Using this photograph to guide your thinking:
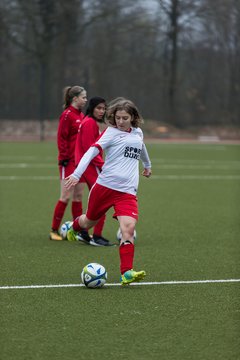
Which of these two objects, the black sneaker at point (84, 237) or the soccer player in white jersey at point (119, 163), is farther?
the black sneaker at point (84, 237)

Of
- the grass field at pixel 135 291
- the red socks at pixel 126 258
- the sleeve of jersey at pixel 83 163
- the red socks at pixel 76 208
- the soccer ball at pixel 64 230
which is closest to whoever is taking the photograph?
the grass field at pixel 135 291

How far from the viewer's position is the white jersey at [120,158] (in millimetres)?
7668

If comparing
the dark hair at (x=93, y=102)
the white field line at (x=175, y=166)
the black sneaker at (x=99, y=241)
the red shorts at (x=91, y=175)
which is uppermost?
the dark hair at (x=93, y=102)

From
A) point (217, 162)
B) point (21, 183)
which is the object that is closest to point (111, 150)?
point (21, 183)

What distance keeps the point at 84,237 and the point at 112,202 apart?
2495 mm

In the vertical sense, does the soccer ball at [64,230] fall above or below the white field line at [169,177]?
above

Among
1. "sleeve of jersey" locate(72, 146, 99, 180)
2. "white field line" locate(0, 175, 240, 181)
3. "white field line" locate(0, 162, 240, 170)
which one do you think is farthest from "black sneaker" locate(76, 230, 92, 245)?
"white field line" locate(0, 162, 240, 170)

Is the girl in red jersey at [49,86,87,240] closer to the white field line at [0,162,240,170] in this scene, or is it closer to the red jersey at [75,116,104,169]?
the red jersey at [75,116,104,169]

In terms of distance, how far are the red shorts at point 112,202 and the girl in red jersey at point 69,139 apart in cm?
271

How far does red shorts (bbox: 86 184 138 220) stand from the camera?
300 inches

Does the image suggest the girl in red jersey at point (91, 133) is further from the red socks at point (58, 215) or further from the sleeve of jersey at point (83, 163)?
the sleeve of jersey at point (83, 163)

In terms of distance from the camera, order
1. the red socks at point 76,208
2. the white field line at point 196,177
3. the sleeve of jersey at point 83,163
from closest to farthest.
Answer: the sleeve of jersey at point 83,163 → the red socks at point 76,208 → the white field line at point 196,177

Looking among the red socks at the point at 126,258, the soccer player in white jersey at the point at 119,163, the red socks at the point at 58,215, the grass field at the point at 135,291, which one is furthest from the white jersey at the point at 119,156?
the red socks at the point at 58,215

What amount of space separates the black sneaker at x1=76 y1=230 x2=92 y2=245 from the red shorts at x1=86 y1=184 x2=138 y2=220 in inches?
86.1
